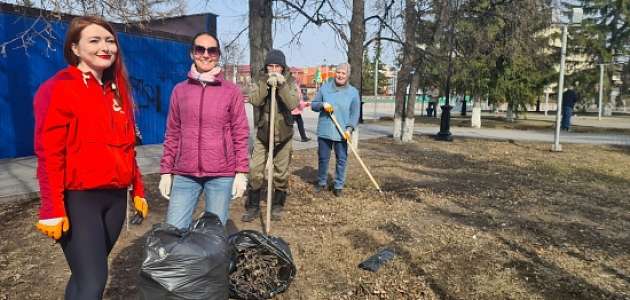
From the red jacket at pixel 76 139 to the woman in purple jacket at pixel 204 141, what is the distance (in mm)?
636

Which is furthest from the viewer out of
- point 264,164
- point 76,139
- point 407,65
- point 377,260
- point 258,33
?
point 407,65

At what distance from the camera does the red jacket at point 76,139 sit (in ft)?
6.36

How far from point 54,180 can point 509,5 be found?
13189 mm

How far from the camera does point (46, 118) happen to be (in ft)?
6.37

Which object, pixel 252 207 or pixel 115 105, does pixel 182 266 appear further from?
pixel 252 207

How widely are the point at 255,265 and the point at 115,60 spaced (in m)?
1.44

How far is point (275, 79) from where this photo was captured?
13.5 ft

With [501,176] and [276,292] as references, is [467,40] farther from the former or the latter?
[276,292]

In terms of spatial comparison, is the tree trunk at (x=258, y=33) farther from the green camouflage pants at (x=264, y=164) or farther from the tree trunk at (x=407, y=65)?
the tree trunk at (x=407, y=65)

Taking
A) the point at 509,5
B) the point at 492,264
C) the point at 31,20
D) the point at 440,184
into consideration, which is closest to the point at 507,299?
the point at 492,264

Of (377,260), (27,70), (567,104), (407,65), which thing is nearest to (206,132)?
(377,260)

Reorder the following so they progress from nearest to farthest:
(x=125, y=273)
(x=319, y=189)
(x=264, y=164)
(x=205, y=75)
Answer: (x=205, y=75) → (x=125, y=273) → (x=264, y=164) → (x=319, y=189)

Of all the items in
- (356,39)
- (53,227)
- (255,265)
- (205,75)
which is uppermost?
(356,39)

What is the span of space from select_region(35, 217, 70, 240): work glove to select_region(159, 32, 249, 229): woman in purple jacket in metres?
0.93
